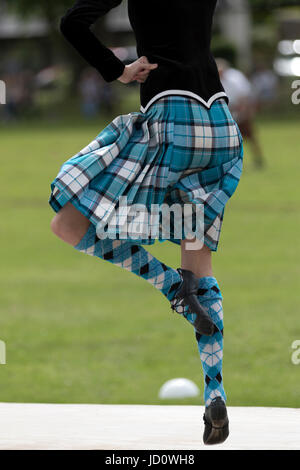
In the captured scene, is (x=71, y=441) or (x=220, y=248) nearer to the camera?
(x=71, y=441)

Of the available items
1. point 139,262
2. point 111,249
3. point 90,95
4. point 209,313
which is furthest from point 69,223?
point 90,95

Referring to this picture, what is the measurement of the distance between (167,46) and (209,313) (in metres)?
1.05

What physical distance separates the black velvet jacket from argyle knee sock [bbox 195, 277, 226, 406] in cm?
73

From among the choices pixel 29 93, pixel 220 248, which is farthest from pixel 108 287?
pixel 29 93

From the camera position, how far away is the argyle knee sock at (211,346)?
3.77m

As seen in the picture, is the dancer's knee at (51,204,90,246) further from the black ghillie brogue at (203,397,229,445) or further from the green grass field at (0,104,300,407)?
the green grass field at (0,104,300,407)

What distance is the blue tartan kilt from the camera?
356 centimetres

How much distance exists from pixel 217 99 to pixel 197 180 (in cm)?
33

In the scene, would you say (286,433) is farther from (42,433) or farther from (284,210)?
(284,210)

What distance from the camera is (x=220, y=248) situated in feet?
37.5

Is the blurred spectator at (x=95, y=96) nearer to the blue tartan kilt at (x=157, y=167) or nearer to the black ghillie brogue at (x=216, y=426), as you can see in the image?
the blue tartan kilt at (x=157, y=167)

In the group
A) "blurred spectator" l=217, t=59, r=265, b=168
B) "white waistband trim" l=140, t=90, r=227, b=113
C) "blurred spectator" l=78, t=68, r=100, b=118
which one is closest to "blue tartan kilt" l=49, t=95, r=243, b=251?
"white waistband trim" l=140, t=90, r=227, b=113

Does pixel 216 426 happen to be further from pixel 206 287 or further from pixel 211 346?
pixel 206 287

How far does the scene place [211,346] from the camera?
3797 millimetres
